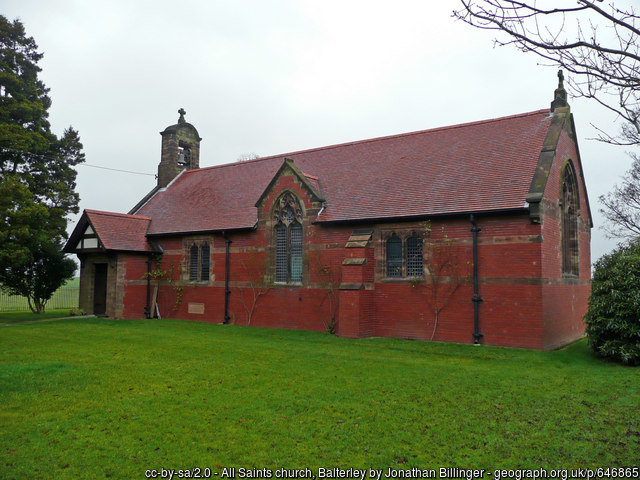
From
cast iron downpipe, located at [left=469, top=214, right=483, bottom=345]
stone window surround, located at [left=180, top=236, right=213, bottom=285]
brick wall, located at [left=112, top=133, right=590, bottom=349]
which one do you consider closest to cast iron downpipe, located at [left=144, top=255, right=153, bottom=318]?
brick wall, located at [left=112, top=133, right=590, bottom=349]

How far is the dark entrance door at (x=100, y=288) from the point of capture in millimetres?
26172

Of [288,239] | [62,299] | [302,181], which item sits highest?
[302,181]

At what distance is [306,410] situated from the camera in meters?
8.12

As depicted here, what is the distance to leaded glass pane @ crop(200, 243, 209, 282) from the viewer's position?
24.0 metres

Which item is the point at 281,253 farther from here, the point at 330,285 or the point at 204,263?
the point at 204,263

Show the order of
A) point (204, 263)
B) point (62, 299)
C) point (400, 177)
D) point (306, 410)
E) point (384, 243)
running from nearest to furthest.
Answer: point (306, 410) < point (384, 243) < point (400, 177) < point (204, 263) < point (62, 299)

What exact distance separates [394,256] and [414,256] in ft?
2.83

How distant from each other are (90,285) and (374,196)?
663 inches

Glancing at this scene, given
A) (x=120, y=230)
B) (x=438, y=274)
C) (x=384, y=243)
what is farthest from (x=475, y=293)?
(x=120, y=230)

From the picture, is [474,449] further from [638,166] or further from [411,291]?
[638,166]

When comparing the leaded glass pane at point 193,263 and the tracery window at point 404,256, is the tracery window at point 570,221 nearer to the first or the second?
the tracery window at point 404,256

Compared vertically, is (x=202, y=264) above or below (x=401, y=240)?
below

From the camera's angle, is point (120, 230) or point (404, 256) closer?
point (404, 256)

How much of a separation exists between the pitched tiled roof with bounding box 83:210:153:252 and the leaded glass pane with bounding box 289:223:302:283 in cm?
898
